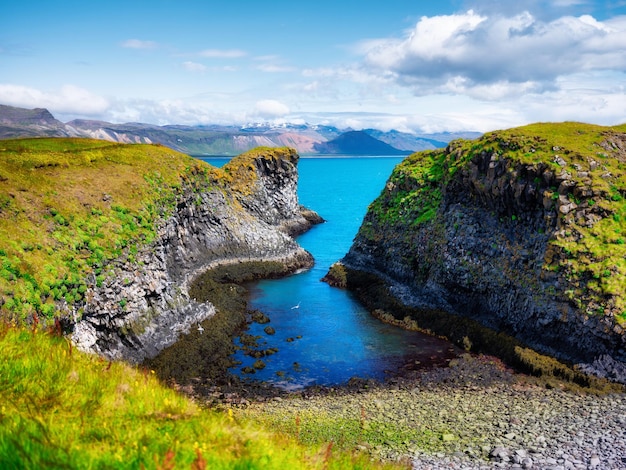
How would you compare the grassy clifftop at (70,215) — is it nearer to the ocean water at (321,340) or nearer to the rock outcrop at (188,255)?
the rock outcrop at (188,255)

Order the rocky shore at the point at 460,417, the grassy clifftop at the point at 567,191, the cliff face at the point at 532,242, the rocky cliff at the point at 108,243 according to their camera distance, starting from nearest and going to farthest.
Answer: the rocky shore at the point at 460,417 < the rocky cliff at the point at 108,243 < the cliff face at the point at 532,242 < the grassy clifftop at the point at 567,191

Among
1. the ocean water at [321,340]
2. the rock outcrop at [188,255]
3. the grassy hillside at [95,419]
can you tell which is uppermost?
the grassy hillside at [95,419]

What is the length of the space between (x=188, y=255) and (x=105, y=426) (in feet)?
184

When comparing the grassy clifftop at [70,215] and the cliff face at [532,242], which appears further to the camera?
the cliff face at [532,242]

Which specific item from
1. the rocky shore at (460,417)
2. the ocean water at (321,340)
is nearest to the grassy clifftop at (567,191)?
the rocky shore at (460,417)

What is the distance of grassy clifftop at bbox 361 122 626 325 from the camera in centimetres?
3744

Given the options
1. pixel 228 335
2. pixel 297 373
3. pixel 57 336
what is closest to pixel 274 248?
pixel 228 335

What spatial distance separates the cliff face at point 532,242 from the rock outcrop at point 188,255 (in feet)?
83.6

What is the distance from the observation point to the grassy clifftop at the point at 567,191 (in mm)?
37438

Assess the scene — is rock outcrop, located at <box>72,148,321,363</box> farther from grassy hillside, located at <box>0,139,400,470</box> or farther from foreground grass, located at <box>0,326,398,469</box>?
foreground grass, located at <box>0,326,398,469</box>

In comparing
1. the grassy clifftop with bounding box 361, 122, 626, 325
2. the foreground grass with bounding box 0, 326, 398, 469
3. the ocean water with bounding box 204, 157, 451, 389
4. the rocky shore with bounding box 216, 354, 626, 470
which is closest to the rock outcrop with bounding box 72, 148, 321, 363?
the ocean water with bounding box 204, 157, 451, 389

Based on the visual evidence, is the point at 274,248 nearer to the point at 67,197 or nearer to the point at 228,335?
the point at 228,335

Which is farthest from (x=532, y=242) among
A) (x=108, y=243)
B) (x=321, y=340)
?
(x=108, y=243)

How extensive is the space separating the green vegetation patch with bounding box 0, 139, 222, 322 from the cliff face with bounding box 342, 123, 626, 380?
33.1 m
